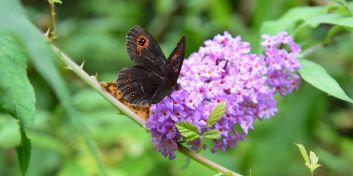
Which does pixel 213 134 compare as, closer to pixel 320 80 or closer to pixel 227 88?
pixel 227 88

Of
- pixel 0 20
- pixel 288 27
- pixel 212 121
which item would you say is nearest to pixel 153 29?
pixel 288 27

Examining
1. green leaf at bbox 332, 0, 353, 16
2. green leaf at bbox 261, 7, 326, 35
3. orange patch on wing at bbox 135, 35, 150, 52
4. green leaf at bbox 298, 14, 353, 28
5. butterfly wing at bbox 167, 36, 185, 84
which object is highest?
green leaf at bbox 261, 7, 326, 35

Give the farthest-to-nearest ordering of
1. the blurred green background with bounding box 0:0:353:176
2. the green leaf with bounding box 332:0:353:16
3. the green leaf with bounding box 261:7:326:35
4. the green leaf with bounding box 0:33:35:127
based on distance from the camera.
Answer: the blurred green background with bounding box 0:0:353:176
the green leaf with bounding box 261:7:326:35
the green leaf with bounding box 332:0:353:16
the green leaf with bounding box 0:33:35:127

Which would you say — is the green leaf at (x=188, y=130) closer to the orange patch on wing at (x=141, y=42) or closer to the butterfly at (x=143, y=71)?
the butterfly at (x=143, y=71)

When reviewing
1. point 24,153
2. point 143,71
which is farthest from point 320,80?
point 24,153

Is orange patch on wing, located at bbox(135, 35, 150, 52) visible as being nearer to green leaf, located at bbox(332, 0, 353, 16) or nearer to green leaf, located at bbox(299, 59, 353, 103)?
green leaf, located at bbox(299, 59, 353, 103)

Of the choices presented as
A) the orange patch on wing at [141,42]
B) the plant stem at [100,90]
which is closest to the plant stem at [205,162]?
the plant stem at [100,90]

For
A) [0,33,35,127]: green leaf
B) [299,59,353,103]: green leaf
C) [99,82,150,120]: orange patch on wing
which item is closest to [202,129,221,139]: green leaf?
[99,82,150,120]: orange patch on wing
